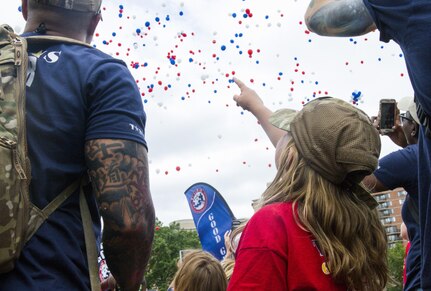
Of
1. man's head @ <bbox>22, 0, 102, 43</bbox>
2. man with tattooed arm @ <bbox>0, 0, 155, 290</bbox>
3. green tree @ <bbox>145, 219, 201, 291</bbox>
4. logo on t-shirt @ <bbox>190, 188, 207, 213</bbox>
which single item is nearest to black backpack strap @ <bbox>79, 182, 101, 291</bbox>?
man with tattooed arm @ <bbox>0, 0, 155, 290</bbox>

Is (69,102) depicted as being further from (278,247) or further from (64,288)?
(278,247)

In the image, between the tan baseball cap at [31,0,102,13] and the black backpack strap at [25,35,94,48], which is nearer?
the black backpack strap at [25,35,94,48]

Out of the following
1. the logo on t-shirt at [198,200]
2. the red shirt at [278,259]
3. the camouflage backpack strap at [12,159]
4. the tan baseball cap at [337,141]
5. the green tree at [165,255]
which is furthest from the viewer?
the green tree at [165,255]

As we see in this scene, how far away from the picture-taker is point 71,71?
79.7 inches

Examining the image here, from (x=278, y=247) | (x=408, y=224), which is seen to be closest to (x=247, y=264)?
(x=278, y=247)

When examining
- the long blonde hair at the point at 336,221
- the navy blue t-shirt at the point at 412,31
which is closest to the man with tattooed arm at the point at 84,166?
the long blonde hair at the point at 336,221

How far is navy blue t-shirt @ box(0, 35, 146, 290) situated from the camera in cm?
180

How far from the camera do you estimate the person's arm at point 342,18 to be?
82.0 inches

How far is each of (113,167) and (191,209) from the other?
8727 mm

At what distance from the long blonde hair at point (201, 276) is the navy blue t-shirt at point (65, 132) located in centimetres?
170

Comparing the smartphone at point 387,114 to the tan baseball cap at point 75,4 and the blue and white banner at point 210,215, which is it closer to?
the tan baseball cap at point 75,4

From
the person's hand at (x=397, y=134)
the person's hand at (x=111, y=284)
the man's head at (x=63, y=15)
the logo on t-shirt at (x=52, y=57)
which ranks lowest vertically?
Answer: the person's hand at (x=111, y=284)

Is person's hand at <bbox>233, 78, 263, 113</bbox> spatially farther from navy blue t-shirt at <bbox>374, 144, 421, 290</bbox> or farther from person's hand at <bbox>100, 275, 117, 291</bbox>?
person's hand at <bbox>100, 275, 117, 291</bbox>

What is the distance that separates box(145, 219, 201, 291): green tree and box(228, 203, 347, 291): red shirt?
42.1 metres
